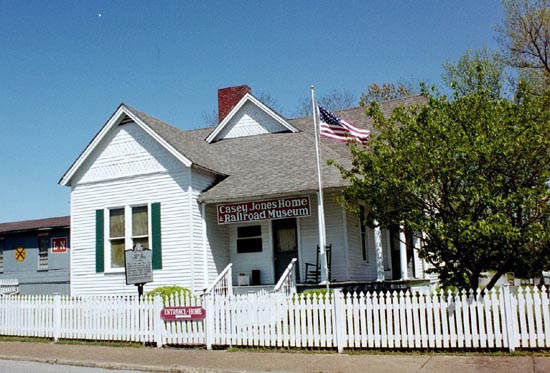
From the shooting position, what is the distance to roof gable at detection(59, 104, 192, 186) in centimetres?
1914

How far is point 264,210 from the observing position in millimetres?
18750

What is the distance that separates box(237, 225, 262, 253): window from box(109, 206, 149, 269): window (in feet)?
10.4

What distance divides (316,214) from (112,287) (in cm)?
723

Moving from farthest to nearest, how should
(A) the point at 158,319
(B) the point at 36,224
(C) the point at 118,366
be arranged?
(B) the point at 36,224 → (A) the point at 158,319 → (C) the point at 118,366

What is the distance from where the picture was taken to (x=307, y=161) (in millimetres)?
20250

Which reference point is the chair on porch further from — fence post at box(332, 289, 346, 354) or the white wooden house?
fence post at box(332, 289, 346, 354)

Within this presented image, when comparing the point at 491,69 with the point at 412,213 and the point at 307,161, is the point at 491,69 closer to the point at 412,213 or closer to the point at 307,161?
the point at 307,161

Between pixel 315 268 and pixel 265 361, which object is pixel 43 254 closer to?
pixel 315 268

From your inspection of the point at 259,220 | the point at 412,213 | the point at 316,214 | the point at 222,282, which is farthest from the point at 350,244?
the point at 412,213

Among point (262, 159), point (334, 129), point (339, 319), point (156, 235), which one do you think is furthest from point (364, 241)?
point (339, 319)

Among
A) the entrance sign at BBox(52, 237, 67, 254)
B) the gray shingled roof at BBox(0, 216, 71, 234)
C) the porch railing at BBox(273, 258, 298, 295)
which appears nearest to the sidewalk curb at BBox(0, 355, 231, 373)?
the porch railing at BBox(273, 258, 298, 295)

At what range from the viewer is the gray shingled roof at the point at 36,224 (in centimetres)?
3222

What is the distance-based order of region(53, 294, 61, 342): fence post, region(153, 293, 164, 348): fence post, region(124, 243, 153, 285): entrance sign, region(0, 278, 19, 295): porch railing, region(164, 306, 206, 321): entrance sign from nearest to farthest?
region(164, 306, 206, 321): entrance sign → region(153, 293, 164, 348): fence post → region(53, 294, 61, 342): fence post → region(124, 243, 153, 285): entrance sign → region(0, 278, 19, 295): porch railing

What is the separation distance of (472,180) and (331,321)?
4.03 metres
